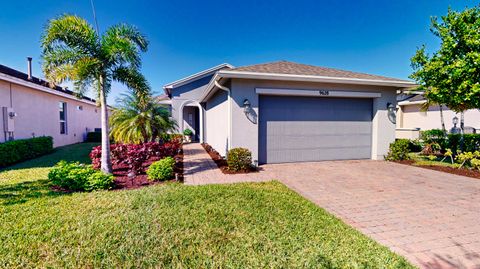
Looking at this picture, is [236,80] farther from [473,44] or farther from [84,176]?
[473,44]

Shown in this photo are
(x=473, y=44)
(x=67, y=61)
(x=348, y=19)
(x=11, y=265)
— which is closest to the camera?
(x=11, y=265)

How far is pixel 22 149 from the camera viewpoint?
938 centimetres

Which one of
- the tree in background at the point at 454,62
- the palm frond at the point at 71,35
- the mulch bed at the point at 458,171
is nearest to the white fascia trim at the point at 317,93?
the tree in background at the point at 454,62

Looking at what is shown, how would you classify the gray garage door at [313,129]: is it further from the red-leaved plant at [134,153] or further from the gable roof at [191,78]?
the gable roof at [191,78]

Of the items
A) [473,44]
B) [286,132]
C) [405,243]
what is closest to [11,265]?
[405,243]

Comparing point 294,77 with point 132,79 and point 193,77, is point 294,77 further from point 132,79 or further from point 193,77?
point 193,77

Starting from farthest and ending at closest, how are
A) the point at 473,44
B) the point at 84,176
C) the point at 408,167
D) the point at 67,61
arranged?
the point at 408,167 < the point at 473,44 < the point at 67,61 < the point at 84,176

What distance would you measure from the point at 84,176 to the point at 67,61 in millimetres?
3419

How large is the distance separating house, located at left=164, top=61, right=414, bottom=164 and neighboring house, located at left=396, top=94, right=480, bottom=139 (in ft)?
23.6

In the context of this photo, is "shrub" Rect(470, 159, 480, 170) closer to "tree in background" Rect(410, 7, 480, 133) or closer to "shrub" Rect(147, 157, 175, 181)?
"tree in background" Rect(410, 7, 480, 133)

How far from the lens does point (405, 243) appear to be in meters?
3.09

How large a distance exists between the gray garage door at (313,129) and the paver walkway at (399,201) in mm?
678

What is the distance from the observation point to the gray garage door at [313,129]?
843 cm

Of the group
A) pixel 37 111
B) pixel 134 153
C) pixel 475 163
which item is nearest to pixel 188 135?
pixel 37 111
